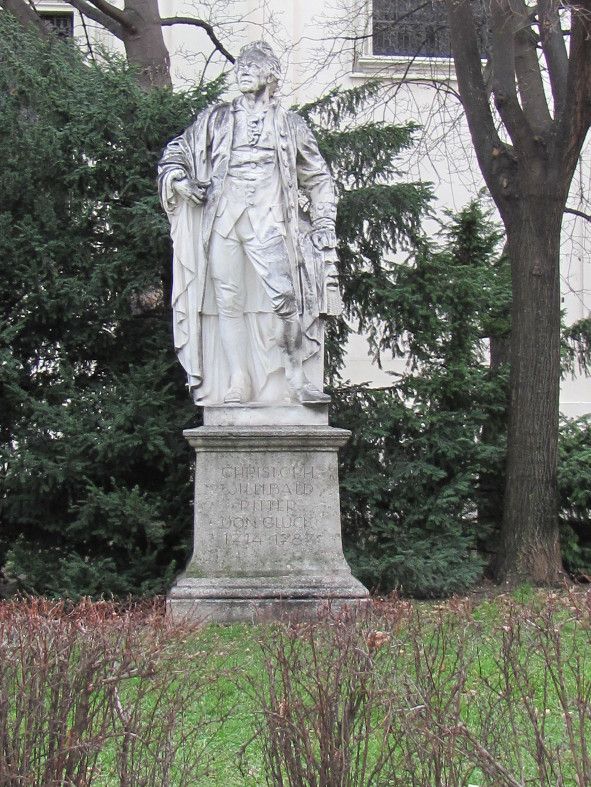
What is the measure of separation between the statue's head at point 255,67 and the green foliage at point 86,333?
1.73 meters

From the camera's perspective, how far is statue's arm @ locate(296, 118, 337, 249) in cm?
916

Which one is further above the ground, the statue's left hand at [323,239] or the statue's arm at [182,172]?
the statue's arm at [182,172]

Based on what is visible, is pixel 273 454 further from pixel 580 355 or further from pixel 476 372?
pixel 580 355

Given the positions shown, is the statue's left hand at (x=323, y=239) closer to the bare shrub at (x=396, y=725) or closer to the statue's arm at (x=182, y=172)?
the statue's arm at (x=182, y=172)

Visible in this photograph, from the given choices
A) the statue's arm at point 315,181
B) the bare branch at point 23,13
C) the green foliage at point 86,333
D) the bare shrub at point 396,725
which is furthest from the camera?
the bare branch at point 23,13

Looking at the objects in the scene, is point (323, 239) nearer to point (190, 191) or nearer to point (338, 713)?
point (190, 191)

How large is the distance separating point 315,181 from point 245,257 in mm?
818

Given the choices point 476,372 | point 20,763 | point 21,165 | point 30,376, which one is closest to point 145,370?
point 30,376

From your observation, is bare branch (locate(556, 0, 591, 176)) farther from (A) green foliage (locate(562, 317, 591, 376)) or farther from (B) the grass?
(B) the grass

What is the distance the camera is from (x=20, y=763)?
3598mm

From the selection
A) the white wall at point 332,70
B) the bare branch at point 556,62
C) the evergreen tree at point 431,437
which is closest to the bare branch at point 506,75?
the bare branch at point 556,62

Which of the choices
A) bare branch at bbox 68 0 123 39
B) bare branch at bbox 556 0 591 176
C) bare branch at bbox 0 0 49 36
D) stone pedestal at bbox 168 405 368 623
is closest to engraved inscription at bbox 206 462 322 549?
stone pedestal at bbox 168 405 368 623

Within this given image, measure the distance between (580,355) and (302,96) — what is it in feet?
24.6

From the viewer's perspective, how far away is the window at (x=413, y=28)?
13.9 metres
